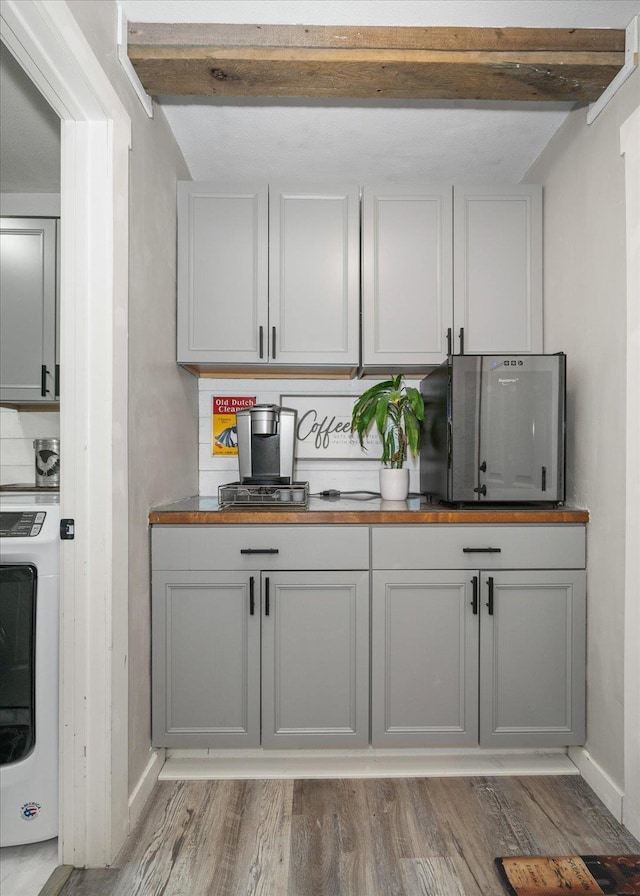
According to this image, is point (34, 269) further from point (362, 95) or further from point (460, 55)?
point (460, 55)

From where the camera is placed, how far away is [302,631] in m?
2.00

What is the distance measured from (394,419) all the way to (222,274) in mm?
978

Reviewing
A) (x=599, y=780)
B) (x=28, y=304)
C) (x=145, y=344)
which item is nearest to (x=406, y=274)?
(x=145, y=344)

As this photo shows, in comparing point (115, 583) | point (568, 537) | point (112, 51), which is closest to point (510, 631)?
point (568, 537)

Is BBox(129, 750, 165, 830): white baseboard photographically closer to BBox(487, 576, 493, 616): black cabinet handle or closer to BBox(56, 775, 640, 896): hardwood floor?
BBox(56, 775, 640, 896): hardwood floor

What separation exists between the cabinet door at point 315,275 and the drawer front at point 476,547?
834mm

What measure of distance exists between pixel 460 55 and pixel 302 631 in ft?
6.59

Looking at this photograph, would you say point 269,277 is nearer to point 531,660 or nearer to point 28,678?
point 28,678

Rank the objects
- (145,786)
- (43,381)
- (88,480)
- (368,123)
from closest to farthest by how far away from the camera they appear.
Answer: (88,480)
(145,786)
(368,123)
(43,381)

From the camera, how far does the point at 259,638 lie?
1.99 meters

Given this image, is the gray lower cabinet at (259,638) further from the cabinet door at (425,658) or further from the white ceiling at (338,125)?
the white ceiling at (338,125)

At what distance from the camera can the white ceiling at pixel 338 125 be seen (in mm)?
1677

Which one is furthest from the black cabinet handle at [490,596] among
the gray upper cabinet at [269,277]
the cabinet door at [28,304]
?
the cabinet door at [28,304]

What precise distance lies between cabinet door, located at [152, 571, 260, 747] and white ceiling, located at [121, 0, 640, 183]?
1.78 meters
